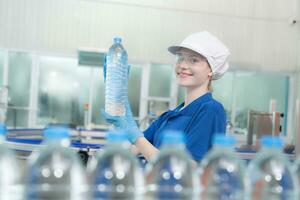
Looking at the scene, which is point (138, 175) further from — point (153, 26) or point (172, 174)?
point (153, 26)

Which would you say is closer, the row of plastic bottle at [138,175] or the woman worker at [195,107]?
the row of plastic bottle at [138,175]

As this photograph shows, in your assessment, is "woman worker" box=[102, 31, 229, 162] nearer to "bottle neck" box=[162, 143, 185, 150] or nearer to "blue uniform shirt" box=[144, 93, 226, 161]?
"blue uniform shirt" box=[144, 93, 226, 161]

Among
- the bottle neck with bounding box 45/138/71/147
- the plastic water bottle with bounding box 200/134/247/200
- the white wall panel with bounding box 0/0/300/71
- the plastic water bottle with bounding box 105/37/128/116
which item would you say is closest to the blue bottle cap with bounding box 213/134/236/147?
the plastic water bottle with bounding box 200/134/247/200

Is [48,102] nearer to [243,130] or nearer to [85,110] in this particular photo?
[85,110]

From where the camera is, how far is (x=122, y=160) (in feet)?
2.58

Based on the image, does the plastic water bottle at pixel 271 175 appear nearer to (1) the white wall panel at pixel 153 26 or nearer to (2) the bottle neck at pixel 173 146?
(2) the bottle neck at pixel 173 146

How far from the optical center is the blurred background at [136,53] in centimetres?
684

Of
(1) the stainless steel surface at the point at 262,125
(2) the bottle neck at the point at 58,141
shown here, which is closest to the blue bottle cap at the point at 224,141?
(2) the bottle neck at the point at 58,141

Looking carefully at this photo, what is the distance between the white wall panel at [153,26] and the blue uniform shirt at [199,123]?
5667mm

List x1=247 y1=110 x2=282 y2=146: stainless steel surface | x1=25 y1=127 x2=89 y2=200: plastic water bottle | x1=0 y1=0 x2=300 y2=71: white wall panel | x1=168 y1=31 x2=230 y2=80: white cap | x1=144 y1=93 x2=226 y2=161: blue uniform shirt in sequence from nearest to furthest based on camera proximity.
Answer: x1=25 y1=127 x2=89 y2=200: plastic water bottle < x1=144 y1=93 x2=226 y2=161: blue uniform shirt < x1=168 y1=31 x2=230 y2=80: white cap < x1=247 y1=110 x2=282 y2=146: stainless steel surface < x1=0 y1=0 x2=300 y2=71: white wall panel

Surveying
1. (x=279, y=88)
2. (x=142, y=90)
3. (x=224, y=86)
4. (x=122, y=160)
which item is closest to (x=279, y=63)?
(x=279, y=88)

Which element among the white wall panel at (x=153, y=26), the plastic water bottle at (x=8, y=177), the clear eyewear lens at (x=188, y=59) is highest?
the white wall panel at (x=153, y=26)

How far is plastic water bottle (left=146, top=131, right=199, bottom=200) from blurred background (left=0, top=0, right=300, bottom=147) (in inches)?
226

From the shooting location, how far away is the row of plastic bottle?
734mm
